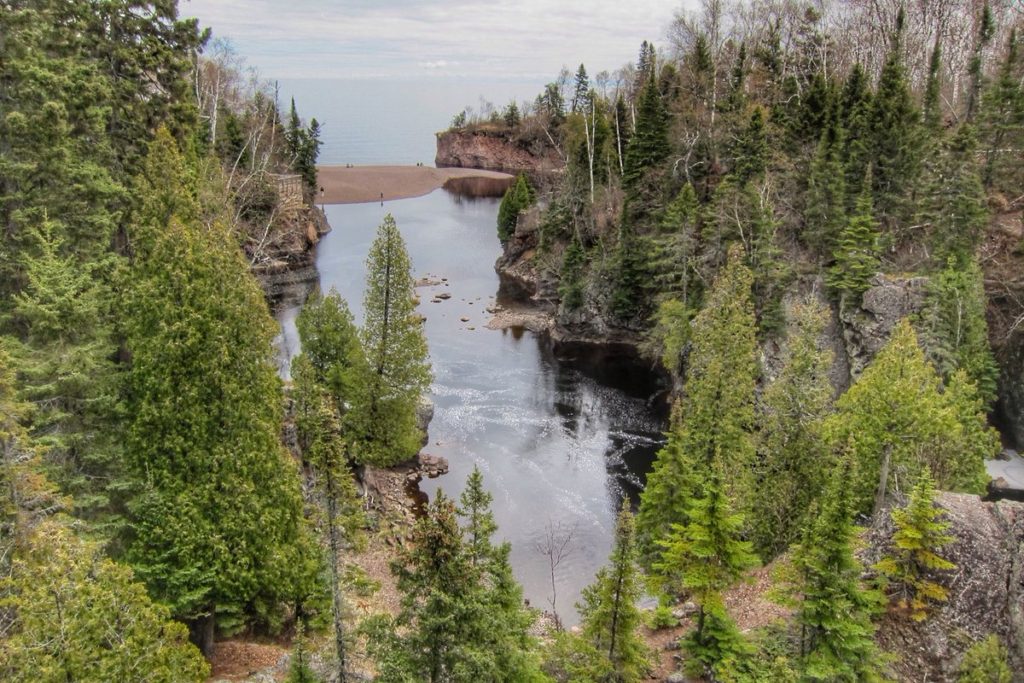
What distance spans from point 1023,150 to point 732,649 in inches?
1431

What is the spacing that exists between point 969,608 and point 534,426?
27214mm

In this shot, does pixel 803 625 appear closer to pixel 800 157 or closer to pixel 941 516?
pixel 941 516

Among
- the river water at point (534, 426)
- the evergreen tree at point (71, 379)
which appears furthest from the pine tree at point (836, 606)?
the evergreen tree at point (71, 379)

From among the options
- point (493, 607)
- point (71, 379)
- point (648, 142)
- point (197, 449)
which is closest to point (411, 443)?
point (197, 449)

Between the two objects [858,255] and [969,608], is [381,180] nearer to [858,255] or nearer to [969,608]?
[858,255]

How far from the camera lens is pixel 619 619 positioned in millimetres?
17250

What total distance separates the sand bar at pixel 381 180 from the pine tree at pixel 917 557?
3719 inches

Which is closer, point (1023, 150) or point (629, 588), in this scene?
point (629, 588)

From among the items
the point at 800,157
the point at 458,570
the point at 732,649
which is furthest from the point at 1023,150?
the point at 458,570

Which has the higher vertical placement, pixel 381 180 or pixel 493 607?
pixel 381 180

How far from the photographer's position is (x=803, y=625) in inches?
672

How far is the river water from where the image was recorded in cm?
3319

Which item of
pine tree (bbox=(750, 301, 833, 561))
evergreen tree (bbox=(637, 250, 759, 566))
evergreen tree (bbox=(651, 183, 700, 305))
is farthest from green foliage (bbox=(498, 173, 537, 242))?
pine tree (bbox=(750, 301, 833, 561))

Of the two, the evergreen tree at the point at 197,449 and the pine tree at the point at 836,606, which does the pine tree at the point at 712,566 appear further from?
the evergreen tree at the point at 197,449
